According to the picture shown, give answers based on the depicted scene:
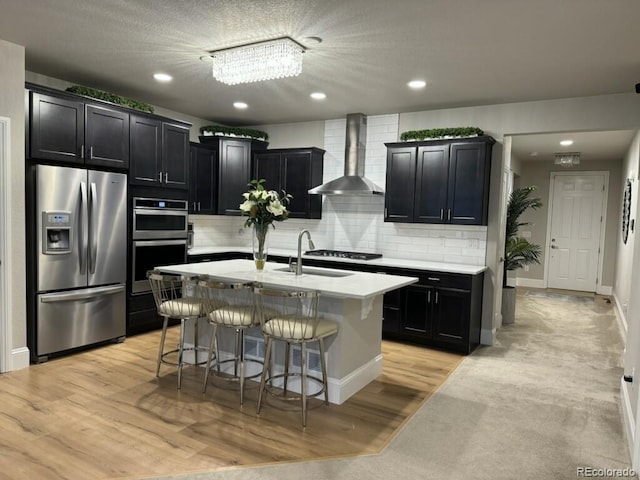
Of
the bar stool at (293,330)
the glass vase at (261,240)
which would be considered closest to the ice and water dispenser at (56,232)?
the glass vase at (261,240)


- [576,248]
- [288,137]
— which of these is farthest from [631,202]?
[288,137]

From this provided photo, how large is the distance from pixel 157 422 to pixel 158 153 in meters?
3.13

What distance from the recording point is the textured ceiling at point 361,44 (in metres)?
2.91

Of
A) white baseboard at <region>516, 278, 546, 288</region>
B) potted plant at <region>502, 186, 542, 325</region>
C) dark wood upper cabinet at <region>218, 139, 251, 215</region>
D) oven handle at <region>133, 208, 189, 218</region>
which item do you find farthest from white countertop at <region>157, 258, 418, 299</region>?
white baseboard at <region>516, 278, 546, 288</region>

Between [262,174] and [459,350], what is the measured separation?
357 centimetres

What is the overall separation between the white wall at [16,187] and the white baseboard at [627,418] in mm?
4698

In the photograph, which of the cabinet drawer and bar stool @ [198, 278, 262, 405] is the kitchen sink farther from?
the cabinet drawer

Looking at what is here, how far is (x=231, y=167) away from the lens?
638cm

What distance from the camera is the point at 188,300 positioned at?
12.5 ft

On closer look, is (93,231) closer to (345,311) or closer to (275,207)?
(275,207)

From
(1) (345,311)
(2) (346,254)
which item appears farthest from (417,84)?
(1) (345,311)

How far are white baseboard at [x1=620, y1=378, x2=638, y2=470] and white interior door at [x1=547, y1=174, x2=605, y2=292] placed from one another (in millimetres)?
6252

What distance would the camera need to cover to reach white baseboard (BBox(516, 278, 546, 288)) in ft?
31.8

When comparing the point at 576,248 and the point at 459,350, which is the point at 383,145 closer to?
the point at 459,350
